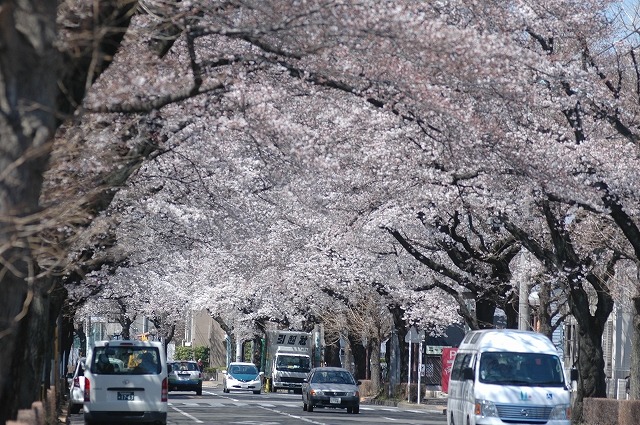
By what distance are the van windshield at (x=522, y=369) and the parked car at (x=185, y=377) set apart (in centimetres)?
3472

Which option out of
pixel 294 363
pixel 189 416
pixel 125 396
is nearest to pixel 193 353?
pixel 294 363

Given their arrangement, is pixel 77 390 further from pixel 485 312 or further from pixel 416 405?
pixel 416 405

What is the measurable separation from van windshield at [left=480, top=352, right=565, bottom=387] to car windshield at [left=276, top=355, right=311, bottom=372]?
4165 centimetres

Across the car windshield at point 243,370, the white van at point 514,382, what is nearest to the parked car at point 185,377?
the car windshield at point 243,370

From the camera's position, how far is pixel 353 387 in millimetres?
38562

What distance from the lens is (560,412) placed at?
69.1 ft

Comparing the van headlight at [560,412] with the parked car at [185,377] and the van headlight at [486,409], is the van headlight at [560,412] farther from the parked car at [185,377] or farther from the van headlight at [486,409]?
the parked car at [185,377]

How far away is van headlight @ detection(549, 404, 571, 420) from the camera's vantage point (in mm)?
21000

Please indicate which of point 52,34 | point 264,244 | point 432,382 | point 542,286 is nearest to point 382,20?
point 52,34

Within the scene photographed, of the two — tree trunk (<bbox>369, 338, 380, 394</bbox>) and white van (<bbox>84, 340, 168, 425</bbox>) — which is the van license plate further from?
tree trunk (<bbox>369, 338, 380, 394</bbox>)

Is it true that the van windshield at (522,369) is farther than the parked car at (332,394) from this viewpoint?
No

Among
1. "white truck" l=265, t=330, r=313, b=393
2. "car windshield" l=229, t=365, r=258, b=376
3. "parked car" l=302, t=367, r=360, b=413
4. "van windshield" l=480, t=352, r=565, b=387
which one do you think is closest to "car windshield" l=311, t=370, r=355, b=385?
"parked car" l=302, t=367, r=360, b=413

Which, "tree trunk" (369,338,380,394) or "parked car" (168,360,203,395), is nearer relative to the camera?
"tree trunk" (369,338,380,394)

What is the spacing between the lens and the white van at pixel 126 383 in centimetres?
2486
